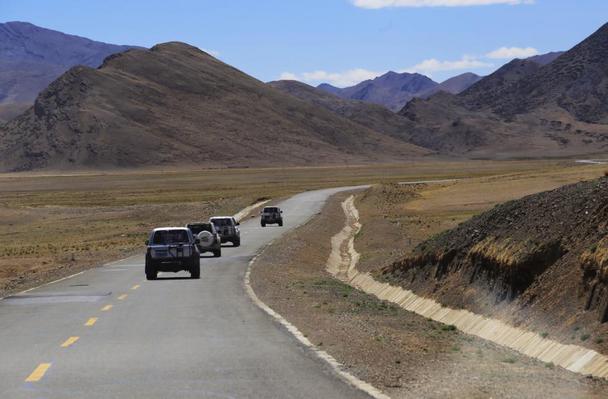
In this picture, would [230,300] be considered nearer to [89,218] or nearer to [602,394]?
[602,394]

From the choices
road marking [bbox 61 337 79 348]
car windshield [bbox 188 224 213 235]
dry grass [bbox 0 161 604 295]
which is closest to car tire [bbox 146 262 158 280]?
dry grass [bbox 0 161 604 295]

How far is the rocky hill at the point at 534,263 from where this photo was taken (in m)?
17.9

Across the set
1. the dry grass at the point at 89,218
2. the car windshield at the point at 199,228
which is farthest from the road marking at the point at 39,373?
the car windshield at the point at 199,228

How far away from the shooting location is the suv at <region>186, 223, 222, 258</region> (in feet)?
145

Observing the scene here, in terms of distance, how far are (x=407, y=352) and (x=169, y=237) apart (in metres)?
19.0

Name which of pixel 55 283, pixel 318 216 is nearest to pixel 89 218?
pixel 318 216

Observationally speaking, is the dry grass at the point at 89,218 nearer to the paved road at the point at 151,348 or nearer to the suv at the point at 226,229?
the suv at the point at 226,229

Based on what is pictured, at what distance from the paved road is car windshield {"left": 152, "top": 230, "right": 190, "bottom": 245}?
3302 mm

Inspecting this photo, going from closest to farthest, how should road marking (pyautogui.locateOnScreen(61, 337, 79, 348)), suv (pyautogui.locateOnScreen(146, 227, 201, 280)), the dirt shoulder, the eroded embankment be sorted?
the dirt shoulder < the eroded embankment < road marking (pyautogui.locateOnScreen(61, 337, 79, 348)) < suv (pyautogui.locateOnScreen(146, 227, 201, 280))

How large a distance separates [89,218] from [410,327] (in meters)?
69.9

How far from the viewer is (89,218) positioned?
8719 centimetres

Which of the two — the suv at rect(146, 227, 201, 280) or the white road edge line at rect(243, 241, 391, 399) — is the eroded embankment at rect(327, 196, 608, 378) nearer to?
the white road edge line at rect(243, 241, 391, 399)

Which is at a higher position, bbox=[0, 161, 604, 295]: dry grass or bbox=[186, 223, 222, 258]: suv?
bbox=[186, 223, 222, 258]: suv

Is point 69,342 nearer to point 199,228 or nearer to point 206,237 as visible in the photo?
point 206,237
